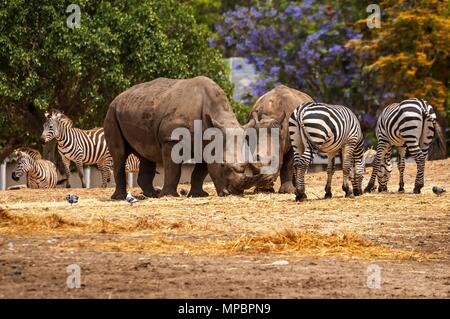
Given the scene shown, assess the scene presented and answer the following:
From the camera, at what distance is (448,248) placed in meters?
13.1

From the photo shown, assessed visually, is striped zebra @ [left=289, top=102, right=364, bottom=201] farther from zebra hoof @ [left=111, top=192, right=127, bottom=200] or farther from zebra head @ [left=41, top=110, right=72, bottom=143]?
zebra head @ [left=41, top=110, right=72, bottom=143]

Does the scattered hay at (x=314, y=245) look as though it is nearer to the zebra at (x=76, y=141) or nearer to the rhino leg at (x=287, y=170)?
the rhino leg at (x=287, y=170)

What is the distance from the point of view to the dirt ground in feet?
31.8

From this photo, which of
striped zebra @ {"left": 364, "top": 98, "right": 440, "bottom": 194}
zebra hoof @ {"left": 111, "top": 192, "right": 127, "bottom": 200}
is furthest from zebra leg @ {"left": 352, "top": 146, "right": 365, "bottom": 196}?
zebra hoof @ {"left": 111, "top": 192, "right": 127, "bottom": 200}

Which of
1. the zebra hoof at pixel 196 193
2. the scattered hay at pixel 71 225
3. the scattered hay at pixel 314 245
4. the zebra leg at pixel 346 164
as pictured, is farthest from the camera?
the zebra hoof at pixel 196 193

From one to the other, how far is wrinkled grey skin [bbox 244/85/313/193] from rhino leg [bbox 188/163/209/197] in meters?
1.03

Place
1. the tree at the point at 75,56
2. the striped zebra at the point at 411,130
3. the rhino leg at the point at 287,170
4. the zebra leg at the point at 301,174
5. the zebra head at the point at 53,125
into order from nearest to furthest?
the zebra leg at the point at 301,174 → the striped zebra at the point at 411,130 → the rhino leg at the point at 287,170 → the zebra head at the point at 53,125 → the tree at the point at 75,56

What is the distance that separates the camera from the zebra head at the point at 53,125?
26188mm

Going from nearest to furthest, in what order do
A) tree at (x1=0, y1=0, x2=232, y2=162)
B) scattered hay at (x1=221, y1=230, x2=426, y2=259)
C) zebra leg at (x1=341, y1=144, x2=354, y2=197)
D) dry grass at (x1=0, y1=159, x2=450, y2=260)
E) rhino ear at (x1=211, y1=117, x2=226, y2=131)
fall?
scattered hay at (x1=221, y1=230, x2=426, y2=259) → dry grass at (x1=0, y1=159, x2=450, y2=260) → zebra leg at (x1=341, y1=144, x2=354, y2=197) → rhino ear at (x1=211, y1=117, x2=226, y2=131) → tree at (x1=0, y1=0, x2=232, y2=162)

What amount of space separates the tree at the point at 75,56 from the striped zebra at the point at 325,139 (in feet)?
28.9

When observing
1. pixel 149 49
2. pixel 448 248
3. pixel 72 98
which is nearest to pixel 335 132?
pixel 448 248

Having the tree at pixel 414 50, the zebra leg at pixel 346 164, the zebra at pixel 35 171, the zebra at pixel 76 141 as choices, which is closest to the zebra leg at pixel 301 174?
the zebra leg at pixel 346 164
